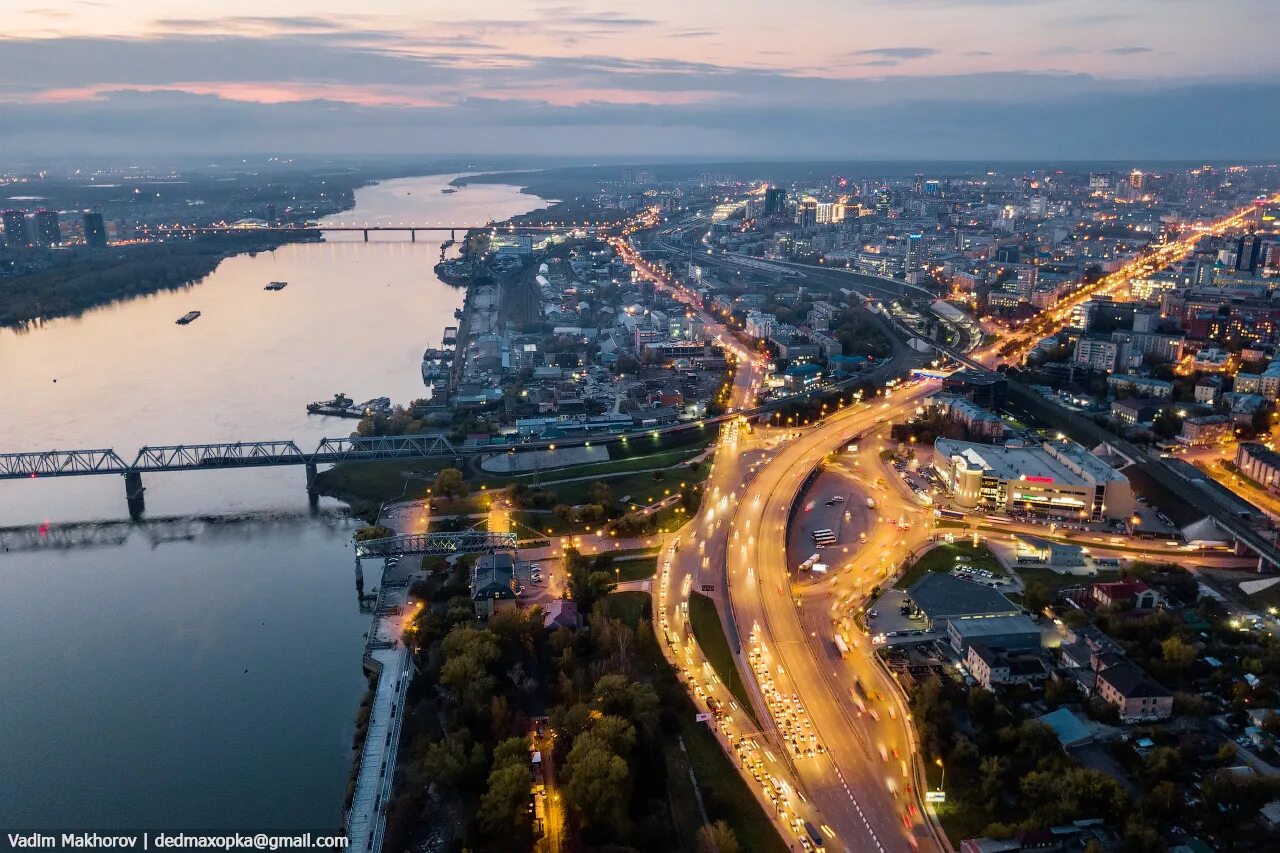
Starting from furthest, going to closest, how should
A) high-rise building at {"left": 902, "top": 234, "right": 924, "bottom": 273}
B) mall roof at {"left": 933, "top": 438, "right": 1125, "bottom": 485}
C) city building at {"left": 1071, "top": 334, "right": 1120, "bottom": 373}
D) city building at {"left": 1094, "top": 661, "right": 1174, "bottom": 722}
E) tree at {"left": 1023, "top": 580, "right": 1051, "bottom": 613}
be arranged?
high-rise building at {"left": 902, "top": 234, "right": 924, "bottom": 273}
city building at {"left": 1071, "top": 334, "right": 1120, "bottom": 373}
mall roof at {"left": 933, "top": 438, "right": 1125, "bottom": 485}
tree at {"left": 1023, "top": 580, "right": 1051, "bottom": 613}
city building at {"left": 1094, "top": 661, "right": 1174, "bottom": 722}

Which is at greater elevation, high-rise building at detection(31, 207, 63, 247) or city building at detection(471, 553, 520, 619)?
high-rise building at detection(31, 207, 63, 247)

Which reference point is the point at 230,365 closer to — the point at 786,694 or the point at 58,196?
the point at 786,694

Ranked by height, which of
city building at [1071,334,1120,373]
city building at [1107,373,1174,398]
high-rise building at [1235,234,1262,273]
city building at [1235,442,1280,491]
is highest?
high-rise building at [1235,234,1262,273]

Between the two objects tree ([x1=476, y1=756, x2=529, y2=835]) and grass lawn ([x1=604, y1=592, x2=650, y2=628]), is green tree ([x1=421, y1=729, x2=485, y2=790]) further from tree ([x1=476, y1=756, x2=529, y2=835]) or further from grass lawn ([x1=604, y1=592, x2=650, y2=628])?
grass lawn ([x1=604, y1=592, x2=650, y2=628])

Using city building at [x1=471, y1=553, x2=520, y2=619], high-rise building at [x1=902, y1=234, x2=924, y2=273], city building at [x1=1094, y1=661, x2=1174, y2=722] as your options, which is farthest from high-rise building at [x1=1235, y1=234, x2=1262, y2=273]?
city building at [x1=471, y1=553, x2=520, y2=619]

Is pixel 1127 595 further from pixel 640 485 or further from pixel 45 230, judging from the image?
pixel 45 230

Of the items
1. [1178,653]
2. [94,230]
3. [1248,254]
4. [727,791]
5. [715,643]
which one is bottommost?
[727,791]

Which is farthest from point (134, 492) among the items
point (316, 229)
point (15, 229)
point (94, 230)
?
point (316, 229)
